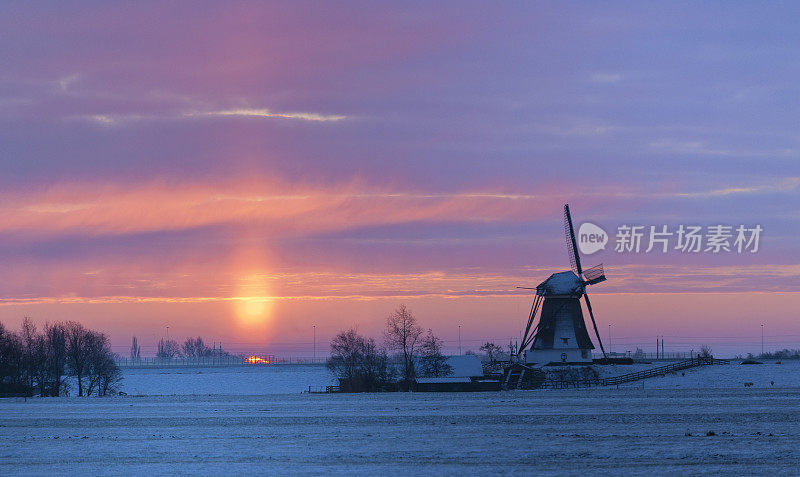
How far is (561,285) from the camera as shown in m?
120

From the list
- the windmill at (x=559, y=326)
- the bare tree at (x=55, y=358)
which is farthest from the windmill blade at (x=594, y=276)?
the bare tree at (x=55, y=358)

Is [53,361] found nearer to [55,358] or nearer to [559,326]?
[55,358]

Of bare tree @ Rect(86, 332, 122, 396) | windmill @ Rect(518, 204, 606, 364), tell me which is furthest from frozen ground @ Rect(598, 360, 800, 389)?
bare tree @ Rect(86, 332, 122, 396)

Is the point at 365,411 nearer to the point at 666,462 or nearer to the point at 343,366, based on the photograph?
the point at 666,462

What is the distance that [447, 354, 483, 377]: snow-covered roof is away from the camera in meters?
121

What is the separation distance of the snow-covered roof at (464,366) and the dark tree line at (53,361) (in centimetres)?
5015

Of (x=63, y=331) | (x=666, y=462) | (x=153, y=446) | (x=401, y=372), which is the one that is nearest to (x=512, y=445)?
(x=666, y=462)

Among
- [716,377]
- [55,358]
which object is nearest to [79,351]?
[55,358]

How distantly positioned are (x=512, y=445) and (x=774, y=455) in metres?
10.9

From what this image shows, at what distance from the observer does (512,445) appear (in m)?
41.4

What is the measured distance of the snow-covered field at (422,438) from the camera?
35062mm

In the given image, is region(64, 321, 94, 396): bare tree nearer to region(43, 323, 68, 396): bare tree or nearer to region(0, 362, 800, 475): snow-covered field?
region(43, 323, 68, 396): bare tree

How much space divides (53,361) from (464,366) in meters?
62.6

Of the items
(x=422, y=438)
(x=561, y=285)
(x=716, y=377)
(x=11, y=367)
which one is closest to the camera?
(x=422, y=438)
